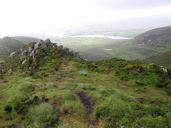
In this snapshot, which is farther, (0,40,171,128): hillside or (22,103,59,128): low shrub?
(22,103,59,128): low shrub

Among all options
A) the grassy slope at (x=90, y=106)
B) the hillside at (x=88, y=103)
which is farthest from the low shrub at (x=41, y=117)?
the grassy slope at (x=90, y=106)

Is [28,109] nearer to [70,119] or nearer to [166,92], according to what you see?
[70,119]

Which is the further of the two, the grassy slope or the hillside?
the hillside

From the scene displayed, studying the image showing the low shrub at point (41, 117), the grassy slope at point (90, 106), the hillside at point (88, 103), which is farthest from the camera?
the low shrub at point (41, 117)

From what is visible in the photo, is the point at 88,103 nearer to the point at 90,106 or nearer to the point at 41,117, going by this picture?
the point at 90,106

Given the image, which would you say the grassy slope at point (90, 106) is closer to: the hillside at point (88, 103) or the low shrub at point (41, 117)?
the hillside at point (88, 103)

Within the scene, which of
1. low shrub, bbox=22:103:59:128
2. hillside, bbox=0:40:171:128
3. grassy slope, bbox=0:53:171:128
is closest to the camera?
grassy slope, bbox=0:53:171:128

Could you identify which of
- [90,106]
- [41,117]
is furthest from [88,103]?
[41,117]

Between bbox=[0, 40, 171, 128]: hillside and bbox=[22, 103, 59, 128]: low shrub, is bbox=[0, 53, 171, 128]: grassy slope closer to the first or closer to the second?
bbox=[0, 40, 171, 128]: hillside

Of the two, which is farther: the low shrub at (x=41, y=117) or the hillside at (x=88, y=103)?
the low shrub at (x=41, y=117)

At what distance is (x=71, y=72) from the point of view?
64.0 metres

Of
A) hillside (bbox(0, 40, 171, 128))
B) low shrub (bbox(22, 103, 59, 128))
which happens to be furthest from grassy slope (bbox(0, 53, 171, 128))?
low shrub (bbox(22, 103, 59, 128))

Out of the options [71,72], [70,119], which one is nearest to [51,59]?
[71,72]

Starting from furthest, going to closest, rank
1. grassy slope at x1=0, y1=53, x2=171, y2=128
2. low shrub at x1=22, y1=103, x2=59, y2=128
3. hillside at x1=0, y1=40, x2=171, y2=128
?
low shrub at x1=22, y1=103, x2=59, y2=128 → hillside at x1=0, y1=40, x2=171, y2=128 → grassy slope at x1=0, y1=53, x2=171, y2=128
